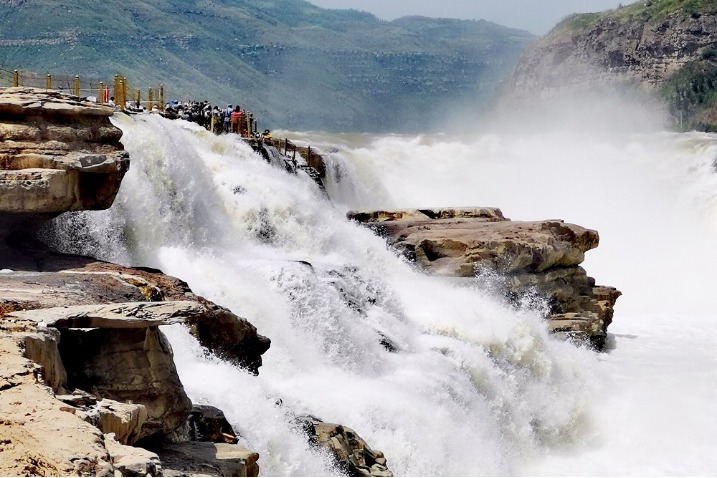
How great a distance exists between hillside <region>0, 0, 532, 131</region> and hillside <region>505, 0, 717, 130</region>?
22.9m

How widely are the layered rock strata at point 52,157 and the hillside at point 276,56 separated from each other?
64.9 m

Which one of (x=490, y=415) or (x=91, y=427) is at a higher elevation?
(x=91, y=427)

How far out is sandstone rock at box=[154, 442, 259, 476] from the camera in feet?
30.9

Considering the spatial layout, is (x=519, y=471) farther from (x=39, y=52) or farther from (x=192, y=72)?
(x=192, y=72)

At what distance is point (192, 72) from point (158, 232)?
88809 mm

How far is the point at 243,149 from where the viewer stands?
25.4 m

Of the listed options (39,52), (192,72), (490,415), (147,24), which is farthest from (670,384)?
(147,24)

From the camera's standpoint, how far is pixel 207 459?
973 cm

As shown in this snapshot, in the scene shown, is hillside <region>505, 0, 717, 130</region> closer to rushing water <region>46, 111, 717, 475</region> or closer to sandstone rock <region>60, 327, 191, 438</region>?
rushing water <region>46, 111, 717, 475</region>

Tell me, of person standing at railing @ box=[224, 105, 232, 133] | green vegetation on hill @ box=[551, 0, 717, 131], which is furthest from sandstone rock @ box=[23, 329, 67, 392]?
green vegetation on hill @ box=[551, 0, 717, 131]

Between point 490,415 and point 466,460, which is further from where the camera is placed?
point 490,415

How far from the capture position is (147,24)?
365 feet

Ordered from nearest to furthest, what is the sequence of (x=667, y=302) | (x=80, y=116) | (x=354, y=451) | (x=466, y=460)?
(x=354, y=451), (x=80, y=116), (x=466, y=460), (x=667, y=302)

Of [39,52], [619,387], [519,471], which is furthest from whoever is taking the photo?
[39,52]
